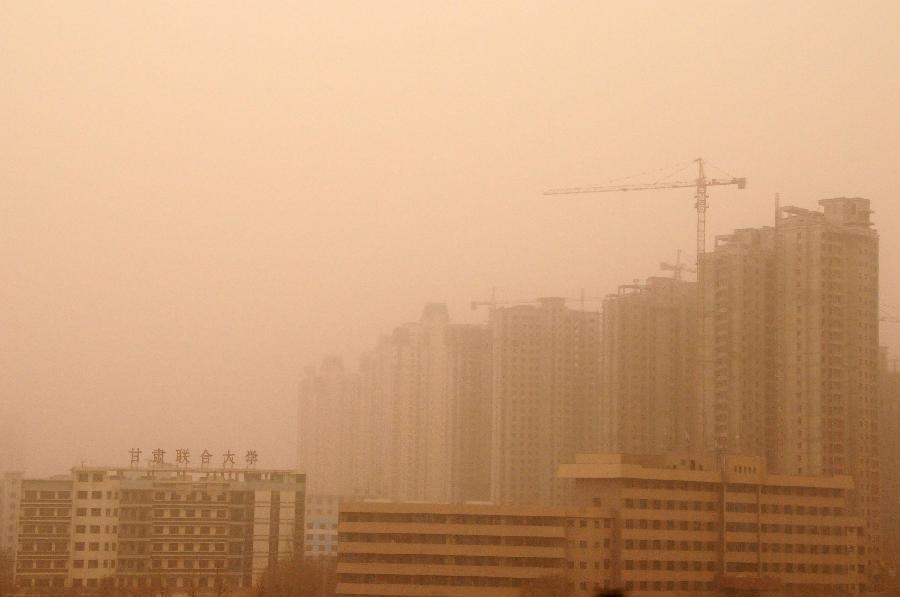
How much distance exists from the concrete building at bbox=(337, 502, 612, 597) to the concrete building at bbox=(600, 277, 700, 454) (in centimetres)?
515

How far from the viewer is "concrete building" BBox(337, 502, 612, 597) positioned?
13211mm

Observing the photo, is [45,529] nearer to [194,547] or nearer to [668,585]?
[194,547]

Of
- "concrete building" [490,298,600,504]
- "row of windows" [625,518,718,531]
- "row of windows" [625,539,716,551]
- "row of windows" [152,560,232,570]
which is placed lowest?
"row of windows" [152,560,232,570]

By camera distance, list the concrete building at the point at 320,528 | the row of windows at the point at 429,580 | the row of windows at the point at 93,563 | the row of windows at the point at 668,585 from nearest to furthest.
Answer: the row of windows at the point at 429,580 → the row of windows at the point at 668,585 → the row of windows at the point at 93,563 → the concrete building at the point at 320,528

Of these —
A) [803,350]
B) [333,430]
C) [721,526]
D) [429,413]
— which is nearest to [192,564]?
[721,526]

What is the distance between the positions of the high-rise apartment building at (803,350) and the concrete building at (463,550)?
325 cm

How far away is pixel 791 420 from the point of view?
15336mm

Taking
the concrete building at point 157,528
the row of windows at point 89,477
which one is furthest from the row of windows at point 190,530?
the row of windows at point 89,477

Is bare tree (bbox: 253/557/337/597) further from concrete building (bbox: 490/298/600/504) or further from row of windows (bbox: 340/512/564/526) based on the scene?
concrete building (bbox: 490/298/600/504)

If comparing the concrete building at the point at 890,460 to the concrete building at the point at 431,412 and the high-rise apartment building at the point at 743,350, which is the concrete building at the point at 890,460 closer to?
the high-rise apartment building at the point at 743,350

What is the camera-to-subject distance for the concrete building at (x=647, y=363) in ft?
60.5

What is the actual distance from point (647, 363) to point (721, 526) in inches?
182

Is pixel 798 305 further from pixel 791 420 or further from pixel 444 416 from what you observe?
pixel 444 416

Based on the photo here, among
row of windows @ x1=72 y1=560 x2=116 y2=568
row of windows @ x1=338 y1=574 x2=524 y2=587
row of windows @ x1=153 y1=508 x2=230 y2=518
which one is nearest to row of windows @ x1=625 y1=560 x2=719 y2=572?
row of windows @ x1=338 y1=574 x2=524 y2=587
